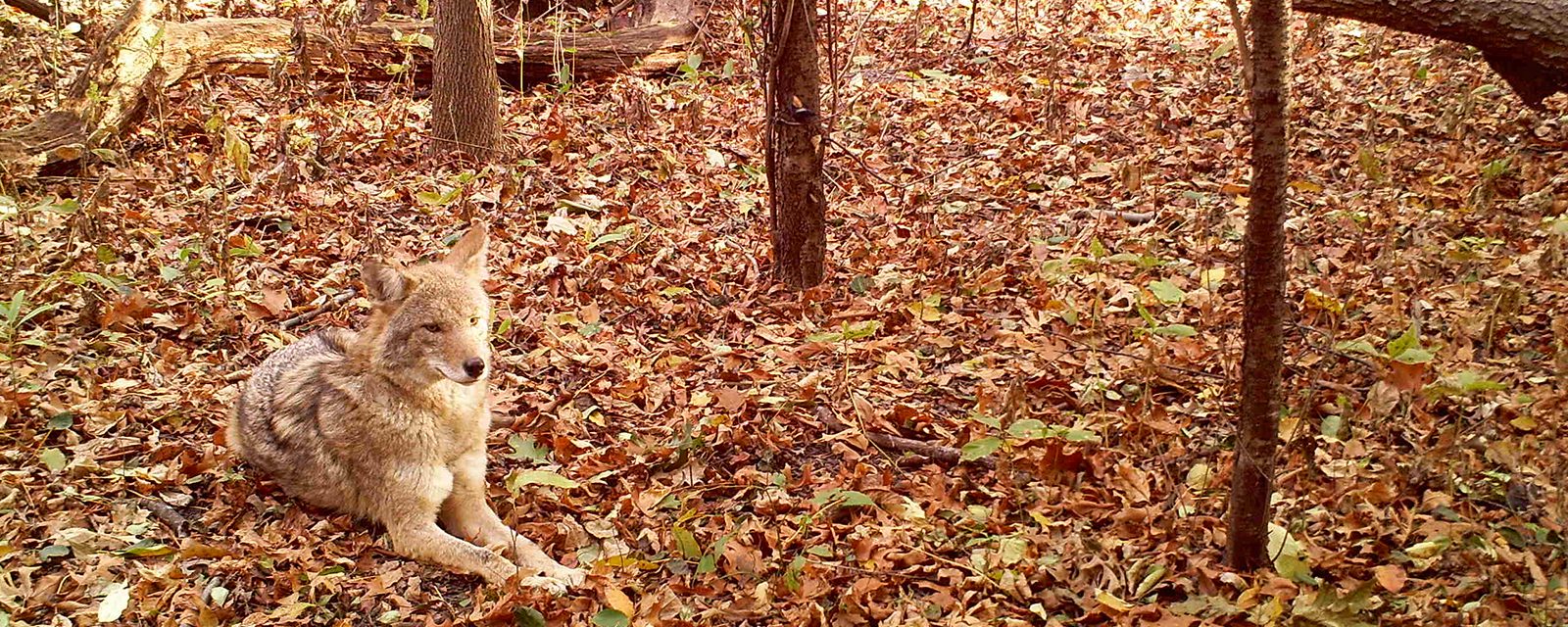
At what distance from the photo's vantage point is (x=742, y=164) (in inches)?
400

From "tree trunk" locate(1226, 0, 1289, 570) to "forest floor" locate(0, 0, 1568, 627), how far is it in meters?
0.28

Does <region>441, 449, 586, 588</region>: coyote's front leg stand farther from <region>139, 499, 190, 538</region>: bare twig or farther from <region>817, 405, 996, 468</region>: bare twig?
<region>817, 405, 996, 468</region>: bare twig

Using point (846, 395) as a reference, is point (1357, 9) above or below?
above

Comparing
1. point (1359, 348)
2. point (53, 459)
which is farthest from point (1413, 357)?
point (53, 459)

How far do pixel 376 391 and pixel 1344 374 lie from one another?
5.20 meters

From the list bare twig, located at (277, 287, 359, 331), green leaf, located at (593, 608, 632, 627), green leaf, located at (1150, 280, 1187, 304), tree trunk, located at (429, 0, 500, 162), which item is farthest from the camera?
tree trunk, located at (429, 0, 500, 162)

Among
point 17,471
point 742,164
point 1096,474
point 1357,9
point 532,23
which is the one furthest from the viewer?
point 532,23

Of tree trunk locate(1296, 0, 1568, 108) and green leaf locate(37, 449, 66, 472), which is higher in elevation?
tree trunk locate(1296, 0, 1568, 108)

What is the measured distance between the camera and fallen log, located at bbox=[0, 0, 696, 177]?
942 centimetres

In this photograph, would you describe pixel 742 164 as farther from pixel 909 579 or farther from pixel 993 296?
pixel 909 579

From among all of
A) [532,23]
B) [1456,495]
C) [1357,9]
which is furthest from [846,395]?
[532,23]

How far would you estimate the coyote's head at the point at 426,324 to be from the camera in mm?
Result: 5594

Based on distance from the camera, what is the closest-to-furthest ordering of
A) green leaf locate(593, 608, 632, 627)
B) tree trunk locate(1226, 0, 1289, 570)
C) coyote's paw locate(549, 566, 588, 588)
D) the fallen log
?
1. tree trunk locate(1226, 0, 1289, 570)
2. green leaf locate(593, 608, 632, 627)
3. coyote's paw locate(549, 566, 588, 588)
4. the fallen log

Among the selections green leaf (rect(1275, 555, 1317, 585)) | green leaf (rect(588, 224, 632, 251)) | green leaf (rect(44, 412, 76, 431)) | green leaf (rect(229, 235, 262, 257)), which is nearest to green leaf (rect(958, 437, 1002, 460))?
green leaf (rect(1275, 555, 1317, 585))
